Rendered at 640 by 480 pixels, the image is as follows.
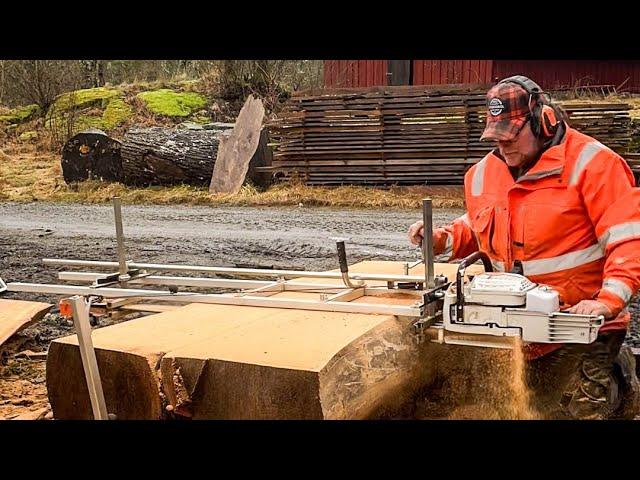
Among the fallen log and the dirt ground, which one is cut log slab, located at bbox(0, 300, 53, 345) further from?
the fallen log

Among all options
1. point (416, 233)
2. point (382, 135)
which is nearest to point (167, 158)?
point (382, 135)

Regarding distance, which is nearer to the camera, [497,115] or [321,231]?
[497,115]

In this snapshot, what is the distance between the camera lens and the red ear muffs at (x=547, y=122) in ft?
12.0

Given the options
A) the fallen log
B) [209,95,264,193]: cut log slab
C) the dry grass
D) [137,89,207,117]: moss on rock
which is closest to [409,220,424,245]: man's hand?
the dry grass

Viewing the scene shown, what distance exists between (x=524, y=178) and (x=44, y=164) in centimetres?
1556

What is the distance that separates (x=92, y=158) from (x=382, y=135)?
19.0 feet

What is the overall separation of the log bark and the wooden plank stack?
10.3ft

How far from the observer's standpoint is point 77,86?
21.0m

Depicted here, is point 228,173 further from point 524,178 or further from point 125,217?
point 524,178

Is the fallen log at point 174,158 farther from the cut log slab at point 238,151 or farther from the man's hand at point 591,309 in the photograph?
the man's hand at point 591,309

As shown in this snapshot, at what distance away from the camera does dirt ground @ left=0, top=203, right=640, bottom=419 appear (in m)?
6.11

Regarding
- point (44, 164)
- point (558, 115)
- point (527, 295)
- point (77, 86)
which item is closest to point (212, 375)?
point (527, 295)

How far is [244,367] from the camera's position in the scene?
3.01 m

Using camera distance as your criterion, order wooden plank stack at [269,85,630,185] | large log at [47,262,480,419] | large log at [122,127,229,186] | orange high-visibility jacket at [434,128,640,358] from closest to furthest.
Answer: large log at [47,262,480,419], orange high-visibility jacket at [434,128,640,358], wooden plank stack at [269,85,630,185], large log at [122,127,229,186]
